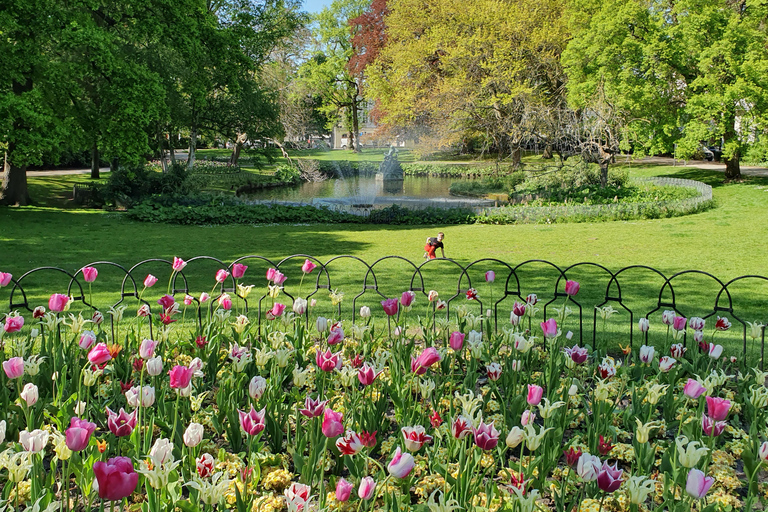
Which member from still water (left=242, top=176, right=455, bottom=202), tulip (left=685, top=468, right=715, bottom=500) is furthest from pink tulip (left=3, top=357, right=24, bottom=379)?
still water (left=242, top=176, right=455, bottom=202)

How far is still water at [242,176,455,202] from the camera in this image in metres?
28.9

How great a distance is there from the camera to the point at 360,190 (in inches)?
1268

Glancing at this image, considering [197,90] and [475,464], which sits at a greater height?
[197,90]

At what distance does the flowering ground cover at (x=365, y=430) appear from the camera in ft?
7.55

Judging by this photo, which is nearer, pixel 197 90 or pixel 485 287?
pixel 485 287

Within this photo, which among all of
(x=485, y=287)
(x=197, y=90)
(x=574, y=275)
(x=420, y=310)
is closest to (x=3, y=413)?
(x=420, y=310)

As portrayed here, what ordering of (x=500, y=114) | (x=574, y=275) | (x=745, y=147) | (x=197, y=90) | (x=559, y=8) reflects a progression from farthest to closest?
(x=559, y=8), (x=500, y=114), (x=745, y=147), (x=197, y=90), (x=574, y=275)

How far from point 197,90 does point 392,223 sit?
814 centimetres

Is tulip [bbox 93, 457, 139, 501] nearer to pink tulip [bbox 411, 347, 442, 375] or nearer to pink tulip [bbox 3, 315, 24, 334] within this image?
pink tulip [bbox 411, 347, 442, 375]

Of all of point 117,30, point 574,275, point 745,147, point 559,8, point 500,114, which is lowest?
point 574,275

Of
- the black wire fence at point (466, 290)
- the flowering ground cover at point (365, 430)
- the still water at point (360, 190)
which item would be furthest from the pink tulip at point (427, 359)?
the still water at point (360, 190)

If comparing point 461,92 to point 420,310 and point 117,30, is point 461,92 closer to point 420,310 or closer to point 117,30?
point 117,30

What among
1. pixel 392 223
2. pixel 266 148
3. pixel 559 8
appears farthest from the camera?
pixel 559 8

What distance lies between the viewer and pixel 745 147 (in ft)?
77.4
